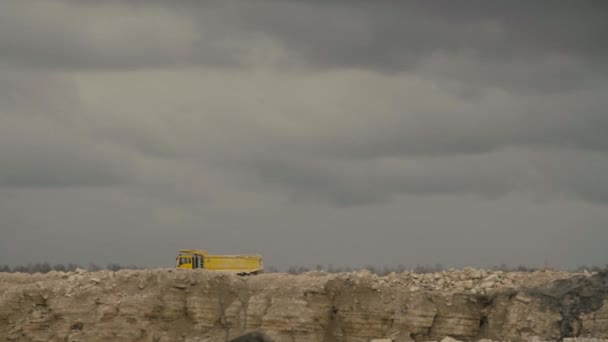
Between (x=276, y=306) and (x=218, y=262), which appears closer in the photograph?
(x=276, y=306)

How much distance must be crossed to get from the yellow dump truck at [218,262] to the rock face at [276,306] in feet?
8.44

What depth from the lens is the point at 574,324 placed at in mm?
47219

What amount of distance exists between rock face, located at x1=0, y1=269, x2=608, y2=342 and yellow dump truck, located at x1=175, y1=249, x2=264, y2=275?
2.57 meters

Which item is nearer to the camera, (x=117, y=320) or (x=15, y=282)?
(x=117, y=320)

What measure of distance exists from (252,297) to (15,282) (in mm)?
10929

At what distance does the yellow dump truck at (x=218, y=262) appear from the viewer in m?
53.7

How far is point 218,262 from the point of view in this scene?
5416 cm

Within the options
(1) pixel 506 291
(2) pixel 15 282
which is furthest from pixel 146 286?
(1) pixel 506 291

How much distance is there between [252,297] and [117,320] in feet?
18.6

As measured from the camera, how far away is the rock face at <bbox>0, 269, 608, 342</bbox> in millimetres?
48969

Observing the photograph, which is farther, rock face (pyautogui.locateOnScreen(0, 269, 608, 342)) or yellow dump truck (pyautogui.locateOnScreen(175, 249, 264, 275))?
yellow dump truck (pyautogui.locateOnScreen(175, 249, 264, 275))

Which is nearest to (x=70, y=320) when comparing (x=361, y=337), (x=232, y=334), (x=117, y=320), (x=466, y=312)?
(x=117, y=320)

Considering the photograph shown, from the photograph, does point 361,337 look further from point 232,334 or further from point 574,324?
point 574,324

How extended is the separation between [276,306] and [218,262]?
589 centimetres
